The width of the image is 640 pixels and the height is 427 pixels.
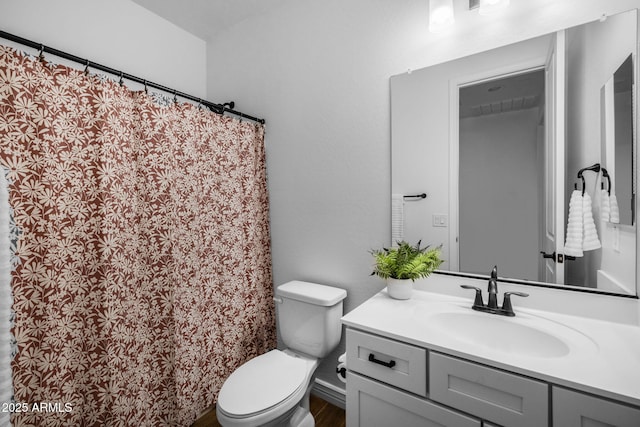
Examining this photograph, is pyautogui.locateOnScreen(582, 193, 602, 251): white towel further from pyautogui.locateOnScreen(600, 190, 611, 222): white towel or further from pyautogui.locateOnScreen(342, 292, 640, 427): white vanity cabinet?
pyautogui.locateOnScreen(342, 292, 640, 427): white vanity cabinet

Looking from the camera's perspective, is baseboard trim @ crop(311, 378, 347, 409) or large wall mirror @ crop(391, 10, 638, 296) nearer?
large wall mirror @ crop(391, 10, 638, 296)

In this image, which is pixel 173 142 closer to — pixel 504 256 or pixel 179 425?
pixel 179 425

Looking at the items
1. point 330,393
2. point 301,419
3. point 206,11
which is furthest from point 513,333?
point 206,11

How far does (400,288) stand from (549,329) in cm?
55

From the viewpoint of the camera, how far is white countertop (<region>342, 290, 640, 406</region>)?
0.76m

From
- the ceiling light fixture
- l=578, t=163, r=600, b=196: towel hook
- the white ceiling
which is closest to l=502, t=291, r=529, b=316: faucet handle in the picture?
l=578, t=163, r=600, b=196: towel hook

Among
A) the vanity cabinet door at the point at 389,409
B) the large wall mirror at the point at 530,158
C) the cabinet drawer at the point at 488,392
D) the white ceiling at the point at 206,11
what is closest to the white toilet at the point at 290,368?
the vanity cabinet door at the point at 389,409

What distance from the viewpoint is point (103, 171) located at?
1.30m

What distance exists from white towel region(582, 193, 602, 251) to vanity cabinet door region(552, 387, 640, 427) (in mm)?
606

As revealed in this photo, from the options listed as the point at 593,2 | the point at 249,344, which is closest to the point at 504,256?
the point at 593,2

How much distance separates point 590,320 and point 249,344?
1.79 meters

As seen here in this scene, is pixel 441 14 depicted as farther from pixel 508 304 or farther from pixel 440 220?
pixel 508 304

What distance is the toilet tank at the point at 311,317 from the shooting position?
1604mm

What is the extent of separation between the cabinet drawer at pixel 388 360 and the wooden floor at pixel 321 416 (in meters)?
0.79
